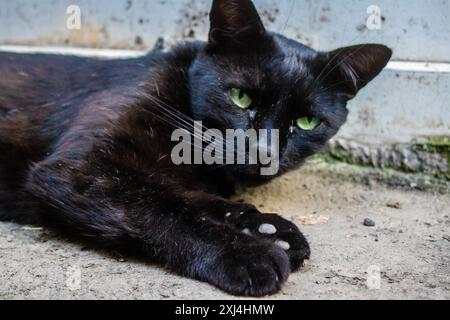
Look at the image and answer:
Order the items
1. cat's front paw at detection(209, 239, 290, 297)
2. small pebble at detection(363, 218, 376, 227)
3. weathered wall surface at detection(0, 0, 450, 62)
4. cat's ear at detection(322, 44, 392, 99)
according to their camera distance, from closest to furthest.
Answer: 1. cat's front paw at detection(209, 239, 290, 297)
2. cat's ear at detection(322, 44, 392, 99)
3. small pebble at detection(363, 218, 376, 227)
4. weathered wall surface at detection(0, 0, 450, 62)

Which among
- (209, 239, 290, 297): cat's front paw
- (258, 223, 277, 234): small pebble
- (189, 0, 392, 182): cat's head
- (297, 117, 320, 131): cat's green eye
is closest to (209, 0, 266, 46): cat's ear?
(189, 0, 392, 182): cat's head

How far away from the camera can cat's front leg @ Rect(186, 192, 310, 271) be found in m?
1.96

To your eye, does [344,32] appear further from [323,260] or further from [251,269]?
[251,269]

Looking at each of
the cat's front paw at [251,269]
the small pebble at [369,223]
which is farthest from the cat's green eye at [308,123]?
the cat's front paw at [251,269]

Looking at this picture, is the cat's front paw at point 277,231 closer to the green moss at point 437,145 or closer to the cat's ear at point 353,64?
the cat's ear at point 353,64

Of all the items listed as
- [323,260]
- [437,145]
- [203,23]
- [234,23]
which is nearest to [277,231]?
[323,260]

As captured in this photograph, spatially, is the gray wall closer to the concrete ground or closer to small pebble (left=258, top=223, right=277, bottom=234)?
the concrete ground

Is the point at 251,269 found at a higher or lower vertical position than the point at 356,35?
lower

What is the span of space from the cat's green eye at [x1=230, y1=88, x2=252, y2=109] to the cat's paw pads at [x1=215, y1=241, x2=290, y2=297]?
58 centimetres

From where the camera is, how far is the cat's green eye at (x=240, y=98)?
2.22m

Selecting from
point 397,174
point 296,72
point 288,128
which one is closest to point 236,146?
point 288,128

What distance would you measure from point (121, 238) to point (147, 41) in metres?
1.40

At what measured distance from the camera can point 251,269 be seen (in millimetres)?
1734

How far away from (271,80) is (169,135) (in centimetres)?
41
